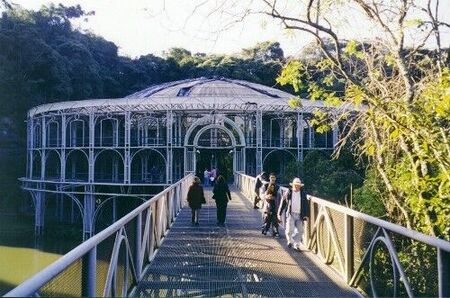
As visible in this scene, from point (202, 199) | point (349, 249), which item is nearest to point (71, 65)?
point (202, 199)

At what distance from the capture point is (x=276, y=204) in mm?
11461

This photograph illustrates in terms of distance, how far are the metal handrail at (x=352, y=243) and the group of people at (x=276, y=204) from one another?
192mm

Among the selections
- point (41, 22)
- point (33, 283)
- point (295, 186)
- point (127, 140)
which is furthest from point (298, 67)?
point (41, 22)

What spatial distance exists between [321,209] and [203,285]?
248 centimetres

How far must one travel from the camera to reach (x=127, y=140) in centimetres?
3394

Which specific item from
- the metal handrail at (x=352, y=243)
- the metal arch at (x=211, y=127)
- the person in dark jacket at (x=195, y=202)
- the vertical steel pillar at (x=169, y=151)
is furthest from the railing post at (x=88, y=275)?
the metal arch at (x=211, y=127)

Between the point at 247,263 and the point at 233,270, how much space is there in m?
0.58

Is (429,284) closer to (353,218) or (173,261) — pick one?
(353,218)

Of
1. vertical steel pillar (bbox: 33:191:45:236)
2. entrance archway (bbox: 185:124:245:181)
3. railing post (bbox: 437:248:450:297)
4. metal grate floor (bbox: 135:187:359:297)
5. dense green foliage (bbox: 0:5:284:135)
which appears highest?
dense green foliage (bbox: 0:5:284:135)

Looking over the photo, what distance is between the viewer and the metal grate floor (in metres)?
6.25

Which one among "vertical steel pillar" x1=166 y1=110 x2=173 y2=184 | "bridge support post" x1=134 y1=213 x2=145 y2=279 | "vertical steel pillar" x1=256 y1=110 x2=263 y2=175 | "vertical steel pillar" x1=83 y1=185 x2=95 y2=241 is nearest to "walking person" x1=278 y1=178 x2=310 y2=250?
"bridge support post" x1=134 y1=213 x2=145 y2=279

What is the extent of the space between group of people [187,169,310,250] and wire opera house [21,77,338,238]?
1773cm

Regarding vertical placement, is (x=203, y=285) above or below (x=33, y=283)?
below

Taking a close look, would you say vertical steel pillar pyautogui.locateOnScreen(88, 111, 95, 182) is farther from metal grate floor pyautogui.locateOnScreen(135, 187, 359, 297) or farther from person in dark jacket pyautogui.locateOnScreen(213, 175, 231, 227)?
metal grate floor pyautogui.locateOnScreen(135, 187, 359, 297)
